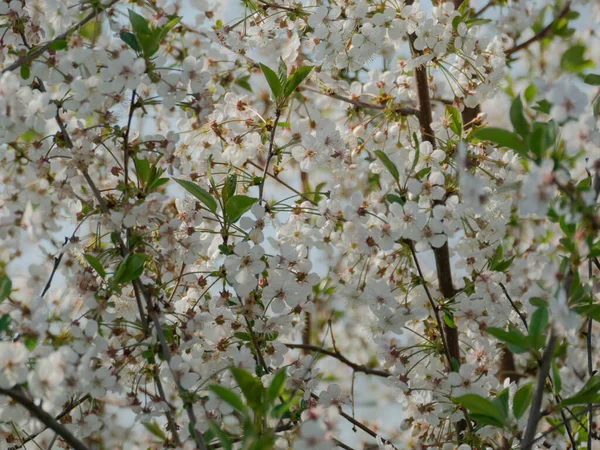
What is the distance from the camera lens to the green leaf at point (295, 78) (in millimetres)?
1479

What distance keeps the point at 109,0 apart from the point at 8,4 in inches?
7.9

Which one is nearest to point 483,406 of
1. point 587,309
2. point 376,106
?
point 587,309

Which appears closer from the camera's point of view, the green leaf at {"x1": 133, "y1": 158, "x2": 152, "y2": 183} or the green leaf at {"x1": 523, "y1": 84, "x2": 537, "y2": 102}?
the green leaf at {"x1": 133, "y1": 158, "x2": 152, "y2": 183}

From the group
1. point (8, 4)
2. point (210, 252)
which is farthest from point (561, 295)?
point (8, 4)

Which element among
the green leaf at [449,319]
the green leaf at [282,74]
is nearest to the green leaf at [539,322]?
the green leaf at [449,319]

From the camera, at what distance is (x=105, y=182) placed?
5.93ft

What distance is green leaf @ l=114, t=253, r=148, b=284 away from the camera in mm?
1183

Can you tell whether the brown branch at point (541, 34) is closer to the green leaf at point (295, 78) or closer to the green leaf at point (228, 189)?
the green leaf at point (295, 78)

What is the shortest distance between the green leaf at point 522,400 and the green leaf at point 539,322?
0.21m

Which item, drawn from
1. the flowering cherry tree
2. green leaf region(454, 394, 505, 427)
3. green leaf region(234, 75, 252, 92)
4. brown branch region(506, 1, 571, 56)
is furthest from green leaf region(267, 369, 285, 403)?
brown branch region(506, 1, 571, 56)

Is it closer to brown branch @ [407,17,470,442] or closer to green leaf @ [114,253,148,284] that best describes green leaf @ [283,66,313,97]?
brown branch @ [407,17,470,442]

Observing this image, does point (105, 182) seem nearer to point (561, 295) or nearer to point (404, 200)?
point (404, 200)

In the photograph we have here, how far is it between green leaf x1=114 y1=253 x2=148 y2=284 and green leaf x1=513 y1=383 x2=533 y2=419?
2.16 feet

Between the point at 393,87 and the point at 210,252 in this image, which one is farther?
the point at 393,87
